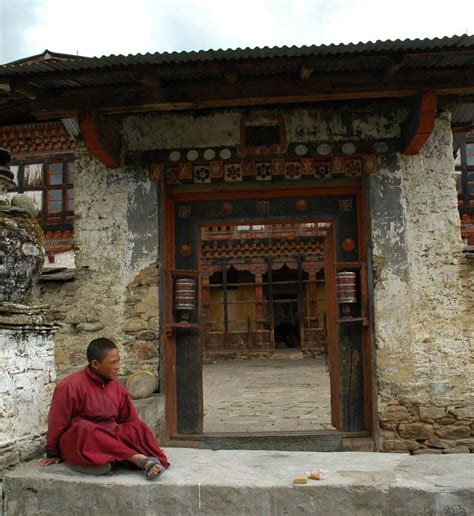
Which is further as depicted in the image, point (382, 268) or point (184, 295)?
point (184, 295)

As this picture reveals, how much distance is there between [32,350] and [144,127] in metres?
3.18

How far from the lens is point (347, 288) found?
631cm

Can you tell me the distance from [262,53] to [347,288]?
2.42 metres

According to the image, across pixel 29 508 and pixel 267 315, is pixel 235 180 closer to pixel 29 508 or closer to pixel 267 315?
pixel 29 508

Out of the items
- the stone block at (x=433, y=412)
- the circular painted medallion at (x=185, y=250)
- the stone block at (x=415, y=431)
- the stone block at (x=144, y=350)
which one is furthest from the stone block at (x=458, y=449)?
the circular painted medallion at (x=185, y=250)

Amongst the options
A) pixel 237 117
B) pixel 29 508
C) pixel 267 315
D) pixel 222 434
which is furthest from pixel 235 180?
pixel 267 315

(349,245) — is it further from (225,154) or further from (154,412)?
(154,412)

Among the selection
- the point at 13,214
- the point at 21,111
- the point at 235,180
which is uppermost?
the point at 21,111

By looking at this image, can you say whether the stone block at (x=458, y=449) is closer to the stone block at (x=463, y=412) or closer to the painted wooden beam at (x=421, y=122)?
the stone block at (x=463, y=412)

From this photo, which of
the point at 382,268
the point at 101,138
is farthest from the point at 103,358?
the point at 382,268

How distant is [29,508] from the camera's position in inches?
144

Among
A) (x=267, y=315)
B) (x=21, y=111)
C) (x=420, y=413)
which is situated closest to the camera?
(x=420, y=413)

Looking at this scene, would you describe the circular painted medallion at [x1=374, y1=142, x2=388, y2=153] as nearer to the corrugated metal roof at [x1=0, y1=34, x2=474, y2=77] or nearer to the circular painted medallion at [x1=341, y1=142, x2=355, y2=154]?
the circular painted medallion at [x1=341, y1=142, x2=355, y2=154]

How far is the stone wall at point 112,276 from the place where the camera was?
6.38m
